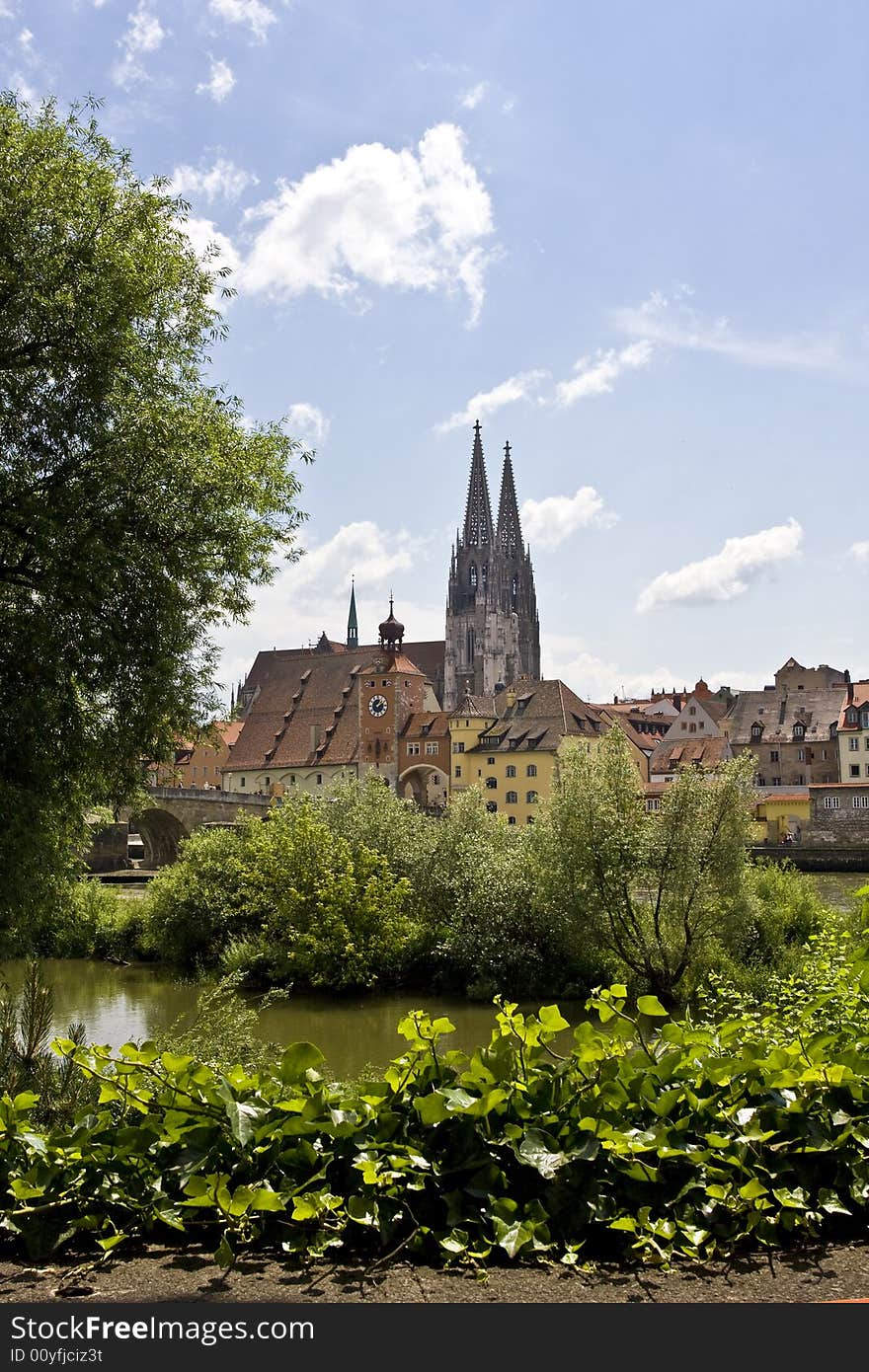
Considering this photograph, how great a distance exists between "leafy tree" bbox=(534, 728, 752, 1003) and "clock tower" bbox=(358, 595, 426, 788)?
194 feet

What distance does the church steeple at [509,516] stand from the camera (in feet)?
483

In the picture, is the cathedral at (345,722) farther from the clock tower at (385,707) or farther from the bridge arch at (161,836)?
the bridge arch at (161,836)

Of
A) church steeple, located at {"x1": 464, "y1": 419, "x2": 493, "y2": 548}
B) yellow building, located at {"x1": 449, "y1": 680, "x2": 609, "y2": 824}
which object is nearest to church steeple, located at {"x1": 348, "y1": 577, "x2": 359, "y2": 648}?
church steeple, located at {"x1": 464, "y1": 419, "x2": 493, "y2": 548}

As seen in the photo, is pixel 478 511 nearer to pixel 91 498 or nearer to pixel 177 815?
pixel 177 815

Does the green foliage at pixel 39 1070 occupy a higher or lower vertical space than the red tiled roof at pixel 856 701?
lower

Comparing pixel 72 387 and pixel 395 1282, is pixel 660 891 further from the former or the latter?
pixel 395 1282

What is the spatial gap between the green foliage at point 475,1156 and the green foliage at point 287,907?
26.9 m

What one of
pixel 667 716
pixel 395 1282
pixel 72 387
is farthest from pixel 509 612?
pixel 395 1282

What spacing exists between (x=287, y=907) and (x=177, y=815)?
35213 millimetres

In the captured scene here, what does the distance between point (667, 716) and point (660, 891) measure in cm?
8119

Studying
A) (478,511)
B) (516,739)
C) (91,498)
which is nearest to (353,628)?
(478,511)

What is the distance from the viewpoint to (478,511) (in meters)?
148

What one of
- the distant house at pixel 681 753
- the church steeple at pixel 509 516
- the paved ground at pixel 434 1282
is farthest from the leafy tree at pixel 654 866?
the church steeple at pixel 509 516

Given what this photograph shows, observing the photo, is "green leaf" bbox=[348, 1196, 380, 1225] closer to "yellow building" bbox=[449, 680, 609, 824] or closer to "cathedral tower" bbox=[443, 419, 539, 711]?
"yellow building" bbox=[449, 680, 609, 824]
